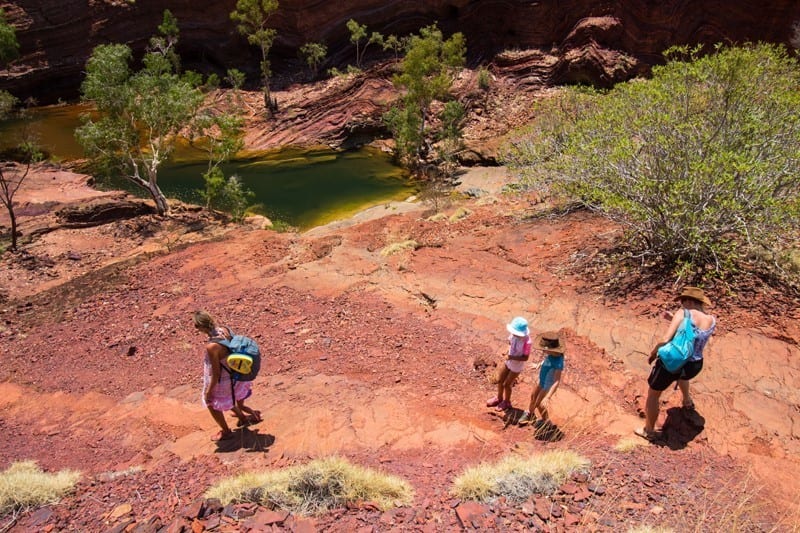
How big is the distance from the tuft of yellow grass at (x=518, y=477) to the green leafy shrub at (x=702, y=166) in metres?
4.50

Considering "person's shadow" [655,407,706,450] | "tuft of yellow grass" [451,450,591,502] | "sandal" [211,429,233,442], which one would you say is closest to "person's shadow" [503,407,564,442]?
"tuft of yellow grass" [451,450,591,502]

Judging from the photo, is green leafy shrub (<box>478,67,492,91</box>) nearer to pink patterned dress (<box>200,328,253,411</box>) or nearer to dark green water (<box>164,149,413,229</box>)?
dark green water (<box>164,149,413,229</box>)

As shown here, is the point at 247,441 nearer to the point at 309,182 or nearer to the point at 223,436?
the point at 223,436

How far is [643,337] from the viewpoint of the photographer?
7.34m

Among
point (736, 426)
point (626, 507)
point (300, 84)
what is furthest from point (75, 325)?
point (300, 84)

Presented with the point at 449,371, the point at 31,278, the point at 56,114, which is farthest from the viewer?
the point at 56,114

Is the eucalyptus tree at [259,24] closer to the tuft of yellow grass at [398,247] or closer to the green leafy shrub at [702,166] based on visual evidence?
the tuft of yellow grass at [398,247]

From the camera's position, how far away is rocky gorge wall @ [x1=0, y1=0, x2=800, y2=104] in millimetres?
28031

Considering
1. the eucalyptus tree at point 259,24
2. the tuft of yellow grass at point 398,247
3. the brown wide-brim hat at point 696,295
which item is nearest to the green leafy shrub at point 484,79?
the eucalyptus tree at point 259,24

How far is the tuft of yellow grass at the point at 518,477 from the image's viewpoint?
426 cm

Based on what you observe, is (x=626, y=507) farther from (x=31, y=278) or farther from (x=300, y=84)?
(x=300, y=84)

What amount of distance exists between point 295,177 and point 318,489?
2343 centimetres

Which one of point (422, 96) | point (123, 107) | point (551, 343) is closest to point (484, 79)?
point (422, 96)

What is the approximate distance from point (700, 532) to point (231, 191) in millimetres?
17365
